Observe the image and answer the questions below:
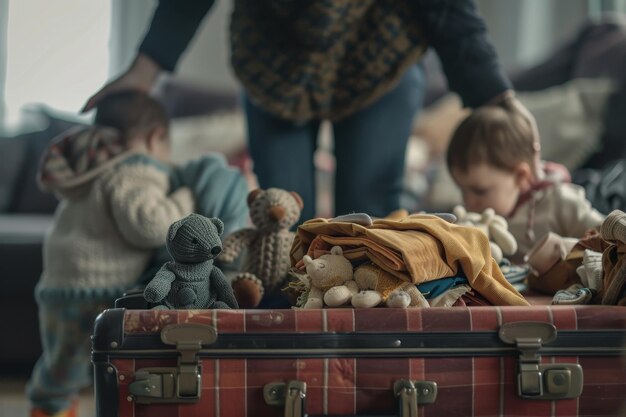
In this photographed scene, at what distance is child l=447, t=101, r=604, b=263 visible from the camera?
4.33 feet

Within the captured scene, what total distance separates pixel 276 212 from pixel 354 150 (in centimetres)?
37

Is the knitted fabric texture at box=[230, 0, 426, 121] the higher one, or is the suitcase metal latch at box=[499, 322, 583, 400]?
the knitted fabric texture at box=[230, 0, 426, 121]

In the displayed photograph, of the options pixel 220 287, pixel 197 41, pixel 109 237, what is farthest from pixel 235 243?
pixel 197 41

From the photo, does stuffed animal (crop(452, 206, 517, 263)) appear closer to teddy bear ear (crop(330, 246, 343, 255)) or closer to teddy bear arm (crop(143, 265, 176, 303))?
teddy bear ear (crop(330, 246, 343, 255))

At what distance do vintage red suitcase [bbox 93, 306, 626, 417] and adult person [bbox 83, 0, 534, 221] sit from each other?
0.58 meters

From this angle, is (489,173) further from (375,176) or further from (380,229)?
(380,229)

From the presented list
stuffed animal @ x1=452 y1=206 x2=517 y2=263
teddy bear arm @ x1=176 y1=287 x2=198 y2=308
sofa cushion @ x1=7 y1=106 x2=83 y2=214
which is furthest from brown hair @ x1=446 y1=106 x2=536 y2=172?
sofa cushion @ x1=7 y1=106 x2=83 y2=214

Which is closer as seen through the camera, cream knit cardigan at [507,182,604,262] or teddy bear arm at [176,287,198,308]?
teddy bear arm at [176,287,198,308]

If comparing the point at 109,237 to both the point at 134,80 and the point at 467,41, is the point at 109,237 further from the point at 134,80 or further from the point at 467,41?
the point at 467,41

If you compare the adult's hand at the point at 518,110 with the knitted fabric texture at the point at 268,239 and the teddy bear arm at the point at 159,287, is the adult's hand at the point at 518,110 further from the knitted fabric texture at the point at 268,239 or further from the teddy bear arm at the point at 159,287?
the teddy bear arm at the point at 159,287

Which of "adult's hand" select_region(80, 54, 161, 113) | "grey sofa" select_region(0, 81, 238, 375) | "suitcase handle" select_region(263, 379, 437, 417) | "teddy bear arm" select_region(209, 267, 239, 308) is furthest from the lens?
"grey sofa" select_region(0, 81, 238, 375)

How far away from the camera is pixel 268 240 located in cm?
116

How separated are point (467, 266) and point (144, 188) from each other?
0.65 meters

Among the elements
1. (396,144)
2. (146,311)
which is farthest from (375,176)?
(146,311)
